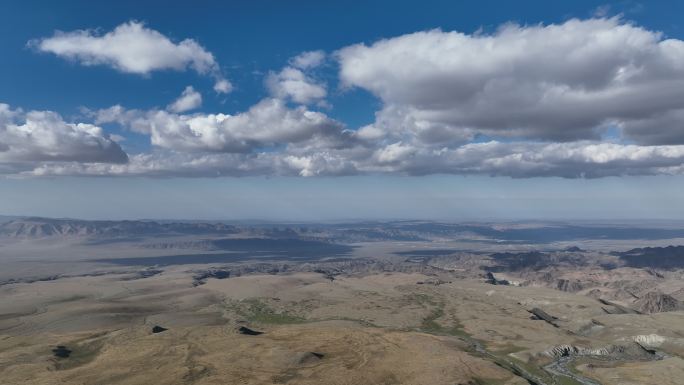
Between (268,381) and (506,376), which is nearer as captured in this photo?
(268,381)

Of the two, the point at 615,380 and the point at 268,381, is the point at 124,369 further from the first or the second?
the point at 615,380

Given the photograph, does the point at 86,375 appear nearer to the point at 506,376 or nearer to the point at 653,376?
the point at 506,376

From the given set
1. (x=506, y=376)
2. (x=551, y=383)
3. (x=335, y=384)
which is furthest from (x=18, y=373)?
(x=551, y=383)

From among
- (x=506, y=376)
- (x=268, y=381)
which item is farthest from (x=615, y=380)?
(x=268, y=381)

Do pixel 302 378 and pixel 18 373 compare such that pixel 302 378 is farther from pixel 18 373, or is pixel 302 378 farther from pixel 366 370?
pixel 18 373

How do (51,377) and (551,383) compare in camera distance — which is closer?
(51,377)

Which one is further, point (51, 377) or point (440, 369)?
point (440, 369)

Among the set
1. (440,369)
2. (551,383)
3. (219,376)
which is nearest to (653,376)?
(551,383)
